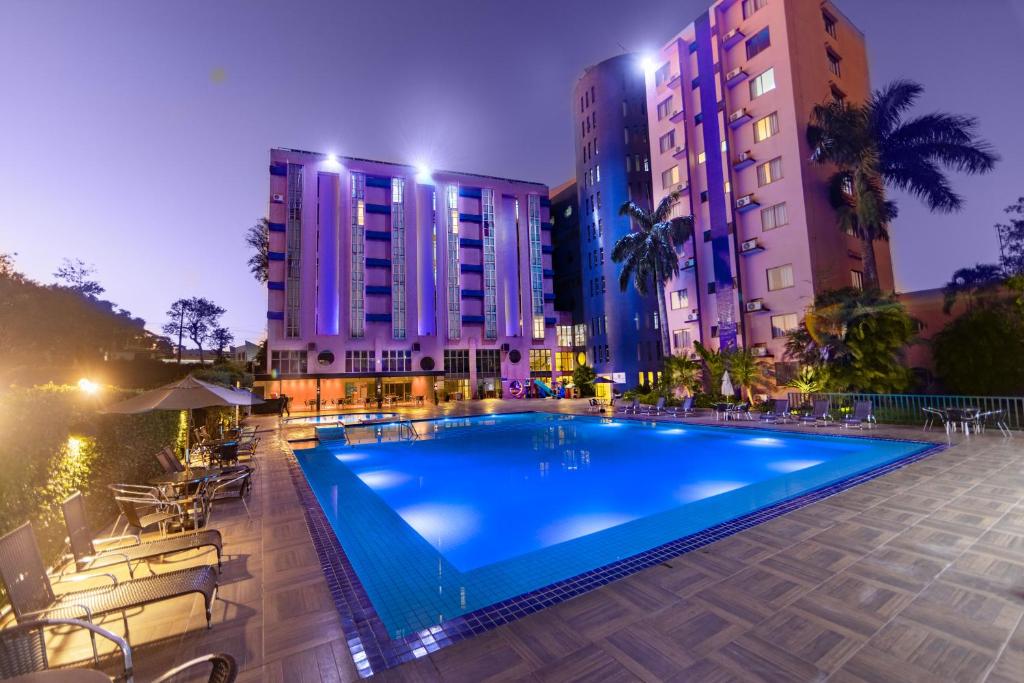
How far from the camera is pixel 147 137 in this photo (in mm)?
35312

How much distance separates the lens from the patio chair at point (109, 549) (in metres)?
3.68

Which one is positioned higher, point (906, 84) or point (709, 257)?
point (906, 84)

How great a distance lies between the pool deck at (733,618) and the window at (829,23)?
2862cm

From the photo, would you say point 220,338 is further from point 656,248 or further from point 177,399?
point 177,399

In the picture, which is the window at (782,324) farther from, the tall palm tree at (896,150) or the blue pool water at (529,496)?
the blue pool water at (529,496)

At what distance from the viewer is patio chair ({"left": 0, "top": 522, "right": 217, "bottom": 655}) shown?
261cm

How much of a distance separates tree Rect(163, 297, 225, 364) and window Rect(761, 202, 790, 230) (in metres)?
67.9

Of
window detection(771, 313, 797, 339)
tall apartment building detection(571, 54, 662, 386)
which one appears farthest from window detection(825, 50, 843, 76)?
window detection(771, 313, 797, 339)

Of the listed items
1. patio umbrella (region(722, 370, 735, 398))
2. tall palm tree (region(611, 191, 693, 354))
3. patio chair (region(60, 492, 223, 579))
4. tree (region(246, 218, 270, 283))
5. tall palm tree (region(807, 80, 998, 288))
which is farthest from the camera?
tree (region(246, 218, 270, 283))

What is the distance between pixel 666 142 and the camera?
89.2 ft

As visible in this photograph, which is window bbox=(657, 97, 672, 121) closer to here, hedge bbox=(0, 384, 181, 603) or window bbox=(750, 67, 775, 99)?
window bbox=(750, 67, 775, 99)

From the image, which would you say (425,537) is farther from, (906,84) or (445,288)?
(445,288)

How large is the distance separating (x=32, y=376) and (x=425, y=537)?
2530 cm

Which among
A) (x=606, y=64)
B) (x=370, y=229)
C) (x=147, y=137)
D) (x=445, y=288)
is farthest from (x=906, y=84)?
(x=147, y=137)
